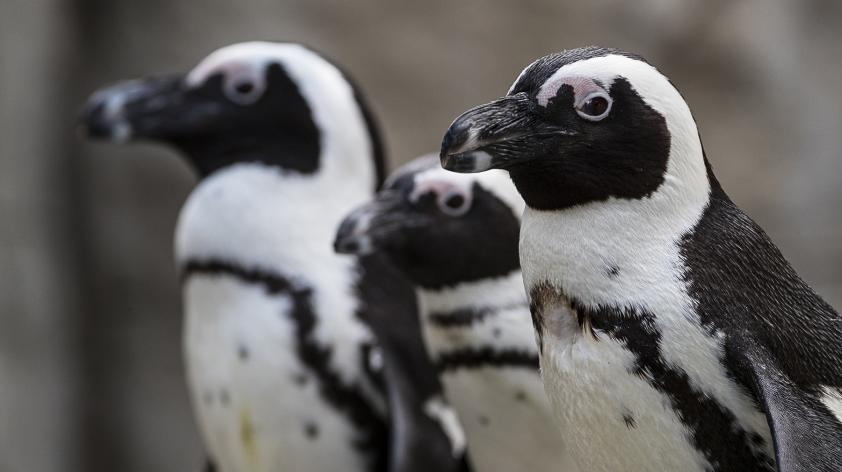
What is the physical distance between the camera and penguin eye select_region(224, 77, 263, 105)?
1.69 metres

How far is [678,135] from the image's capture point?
90cm

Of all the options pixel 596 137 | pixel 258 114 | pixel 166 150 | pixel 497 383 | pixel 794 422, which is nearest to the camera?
pixel 794 422

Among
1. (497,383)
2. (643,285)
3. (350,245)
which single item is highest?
(643,285)

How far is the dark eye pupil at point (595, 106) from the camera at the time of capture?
898mm

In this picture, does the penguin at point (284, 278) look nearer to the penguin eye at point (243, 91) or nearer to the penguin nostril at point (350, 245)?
the penguin eye at point (243, 91)

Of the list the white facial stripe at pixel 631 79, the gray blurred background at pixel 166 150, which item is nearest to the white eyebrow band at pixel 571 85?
the white facial stripe at pixel 631 79

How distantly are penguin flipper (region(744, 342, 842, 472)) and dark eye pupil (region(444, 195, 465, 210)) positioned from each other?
0.59 m

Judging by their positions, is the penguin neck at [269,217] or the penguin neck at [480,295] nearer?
the penguin neck at [480,295]

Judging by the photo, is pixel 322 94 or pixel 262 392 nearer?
pixel 262 392

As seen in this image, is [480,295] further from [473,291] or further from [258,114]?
[258,114]

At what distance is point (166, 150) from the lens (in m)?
3.25

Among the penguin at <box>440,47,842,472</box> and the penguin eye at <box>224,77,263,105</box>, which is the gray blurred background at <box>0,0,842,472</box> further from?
the penguin at <box>440,47,842,472</box>

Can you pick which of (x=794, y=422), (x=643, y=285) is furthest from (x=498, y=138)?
(x=794, y=422)

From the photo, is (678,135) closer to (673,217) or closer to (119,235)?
(673,217)
